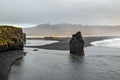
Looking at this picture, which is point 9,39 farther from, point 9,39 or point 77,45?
point 77,45

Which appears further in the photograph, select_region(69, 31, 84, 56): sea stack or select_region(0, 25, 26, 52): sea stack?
select_region(69, 31, 84, 56): sea stack

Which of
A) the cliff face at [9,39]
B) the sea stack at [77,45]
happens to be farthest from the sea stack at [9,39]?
the sea stack at [77,45]

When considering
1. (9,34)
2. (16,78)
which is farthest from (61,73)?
(9,34)

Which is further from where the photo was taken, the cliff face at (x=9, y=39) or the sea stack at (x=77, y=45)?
the sea stack at (x=77, y=45)

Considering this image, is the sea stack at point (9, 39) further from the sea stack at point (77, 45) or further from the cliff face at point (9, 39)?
the sea stack at point (77, 45)

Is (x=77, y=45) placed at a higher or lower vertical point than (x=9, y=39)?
lower

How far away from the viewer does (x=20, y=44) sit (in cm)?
8356

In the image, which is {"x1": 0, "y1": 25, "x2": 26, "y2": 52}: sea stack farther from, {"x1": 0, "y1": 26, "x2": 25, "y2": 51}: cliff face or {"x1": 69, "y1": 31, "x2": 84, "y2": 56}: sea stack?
{"x1": 69, "y1": 31, "x2": 84, "y2": 56}: sea stack

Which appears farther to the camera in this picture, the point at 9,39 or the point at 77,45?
the point at 9,39

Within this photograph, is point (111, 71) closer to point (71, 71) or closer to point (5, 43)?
point (71, 71)

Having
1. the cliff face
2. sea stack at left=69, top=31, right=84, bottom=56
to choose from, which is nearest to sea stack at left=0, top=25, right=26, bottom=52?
the cliff face

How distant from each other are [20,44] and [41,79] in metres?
48.2

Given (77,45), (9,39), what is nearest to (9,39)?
(9,39)

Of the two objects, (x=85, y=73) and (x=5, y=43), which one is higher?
(x=5, y=43)
